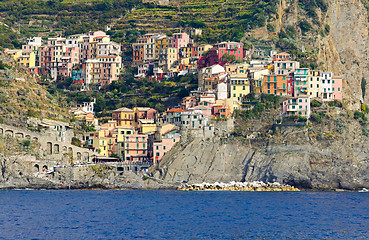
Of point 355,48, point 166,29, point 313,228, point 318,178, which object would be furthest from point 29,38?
point 313,228

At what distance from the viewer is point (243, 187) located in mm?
96250

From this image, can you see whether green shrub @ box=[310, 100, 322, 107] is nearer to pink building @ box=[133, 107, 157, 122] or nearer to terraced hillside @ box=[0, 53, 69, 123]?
pink building @ box=[133, 107, 157, 122]

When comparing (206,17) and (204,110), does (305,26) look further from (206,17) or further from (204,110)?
(204,110)

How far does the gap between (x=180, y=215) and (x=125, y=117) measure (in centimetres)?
4334

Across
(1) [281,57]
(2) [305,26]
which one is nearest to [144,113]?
(1) [281,57]

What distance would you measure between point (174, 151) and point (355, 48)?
43454 mm

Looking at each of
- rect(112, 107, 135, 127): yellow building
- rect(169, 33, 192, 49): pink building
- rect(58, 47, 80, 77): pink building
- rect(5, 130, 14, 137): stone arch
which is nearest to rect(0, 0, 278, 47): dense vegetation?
rect(169, 33, 192, 49): pink building

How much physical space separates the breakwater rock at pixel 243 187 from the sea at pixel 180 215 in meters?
2.38

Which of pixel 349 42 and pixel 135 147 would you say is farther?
pixel 349 42

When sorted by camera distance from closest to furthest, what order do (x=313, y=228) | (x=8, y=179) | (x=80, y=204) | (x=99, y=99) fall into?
1. (x=313, y=228)
2. (x=80, y=204)
3. (x=8, y=179)
4. (x=99, y=99)

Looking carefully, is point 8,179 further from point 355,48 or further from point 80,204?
point 355,48

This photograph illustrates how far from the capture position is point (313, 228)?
64.7 metres

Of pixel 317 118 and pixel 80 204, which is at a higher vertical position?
pixel 317 118

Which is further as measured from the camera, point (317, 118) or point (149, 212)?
point (317, 118)
